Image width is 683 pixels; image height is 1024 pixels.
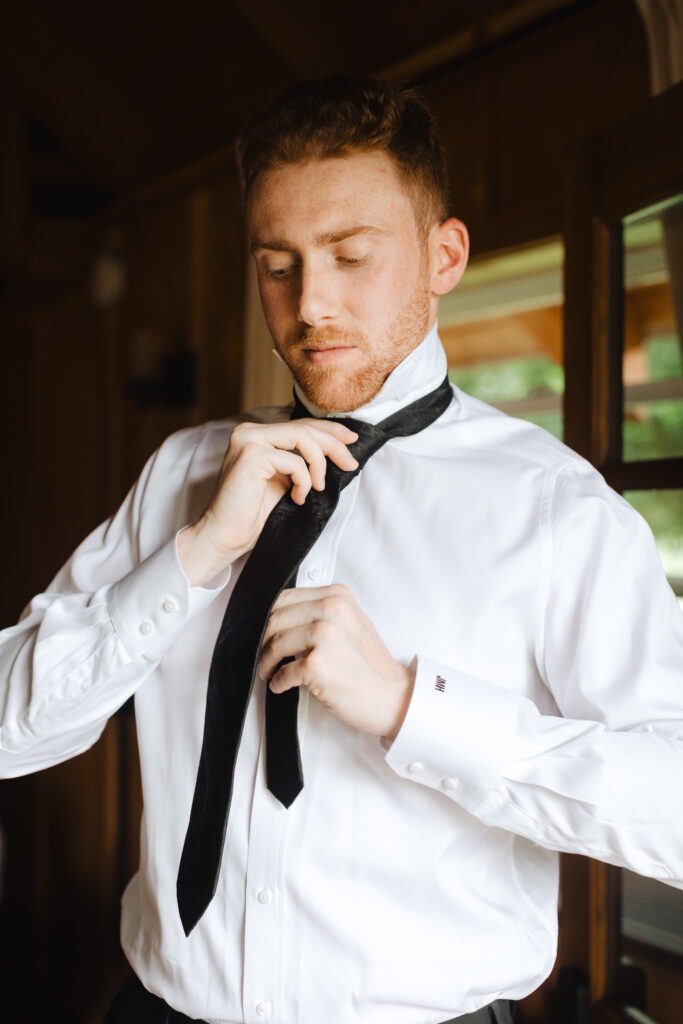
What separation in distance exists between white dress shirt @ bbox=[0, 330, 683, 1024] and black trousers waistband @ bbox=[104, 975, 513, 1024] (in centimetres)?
3

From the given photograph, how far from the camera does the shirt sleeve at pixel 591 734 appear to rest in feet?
2.97

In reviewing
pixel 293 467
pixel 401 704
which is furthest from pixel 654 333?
pixel 401 704

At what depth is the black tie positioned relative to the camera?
0.98 m

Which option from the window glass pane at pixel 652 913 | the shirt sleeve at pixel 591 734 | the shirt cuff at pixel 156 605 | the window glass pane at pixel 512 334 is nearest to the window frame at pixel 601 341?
the window glass pane at pixel 652 913

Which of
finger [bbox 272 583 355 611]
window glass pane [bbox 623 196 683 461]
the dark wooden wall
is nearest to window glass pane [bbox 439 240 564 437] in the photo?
the dark wooden wall

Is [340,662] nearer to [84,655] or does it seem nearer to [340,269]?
[84,655]

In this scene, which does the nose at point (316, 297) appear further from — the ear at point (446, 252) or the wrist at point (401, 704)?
the wrist at point (401, 704)

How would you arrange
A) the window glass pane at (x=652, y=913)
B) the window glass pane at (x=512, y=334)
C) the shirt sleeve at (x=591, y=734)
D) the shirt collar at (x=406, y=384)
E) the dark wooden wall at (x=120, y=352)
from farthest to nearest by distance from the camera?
the window glass pane at (x=512, y=334) → the dark wooden wall at (x=120, y=352) → the window glass pane at (x=652, y=913) → the shirt collar at (x=406, y=384) → the shirt sleeve at (x=591, y=734)

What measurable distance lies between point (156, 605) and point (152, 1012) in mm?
551

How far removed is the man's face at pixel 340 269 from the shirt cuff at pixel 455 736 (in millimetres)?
428

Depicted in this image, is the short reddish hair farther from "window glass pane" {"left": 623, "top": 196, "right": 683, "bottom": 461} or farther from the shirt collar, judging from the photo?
"window glass pane" {"left": 623, "top": 196, "right": 683, "bottom": 461}

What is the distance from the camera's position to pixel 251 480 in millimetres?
1031

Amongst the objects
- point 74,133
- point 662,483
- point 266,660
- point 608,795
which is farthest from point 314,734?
point 74,133

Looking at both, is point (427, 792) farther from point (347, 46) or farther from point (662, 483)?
point (347, 46)
